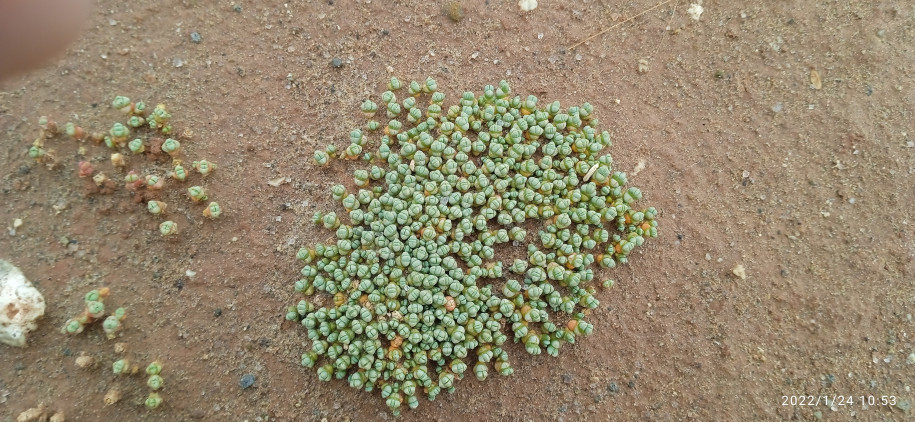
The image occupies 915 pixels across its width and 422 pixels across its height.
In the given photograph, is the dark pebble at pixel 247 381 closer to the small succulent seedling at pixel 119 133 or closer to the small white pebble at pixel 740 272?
the small succulent seedling at pixel 119 133

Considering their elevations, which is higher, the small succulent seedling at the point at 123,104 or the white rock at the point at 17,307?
the small succulent seedling at the point at 123,104

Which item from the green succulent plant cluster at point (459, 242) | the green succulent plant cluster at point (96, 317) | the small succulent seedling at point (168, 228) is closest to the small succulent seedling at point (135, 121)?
the small succulent seedling at point (168, 228)

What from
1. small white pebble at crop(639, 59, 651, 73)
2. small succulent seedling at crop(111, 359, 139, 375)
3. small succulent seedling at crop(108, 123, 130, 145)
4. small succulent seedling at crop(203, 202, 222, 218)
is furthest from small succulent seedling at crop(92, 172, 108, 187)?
small white pebble at crop(639, 59, 651, 73)

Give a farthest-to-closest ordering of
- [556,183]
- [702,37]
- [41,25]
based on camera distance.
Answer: [702,37] < [41,25] < [556,183]

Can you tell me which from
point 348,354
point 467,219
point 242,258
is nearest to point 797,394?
point 467,219

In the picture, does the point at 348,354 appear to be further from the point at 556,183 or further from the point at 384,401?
the point at 556,183
